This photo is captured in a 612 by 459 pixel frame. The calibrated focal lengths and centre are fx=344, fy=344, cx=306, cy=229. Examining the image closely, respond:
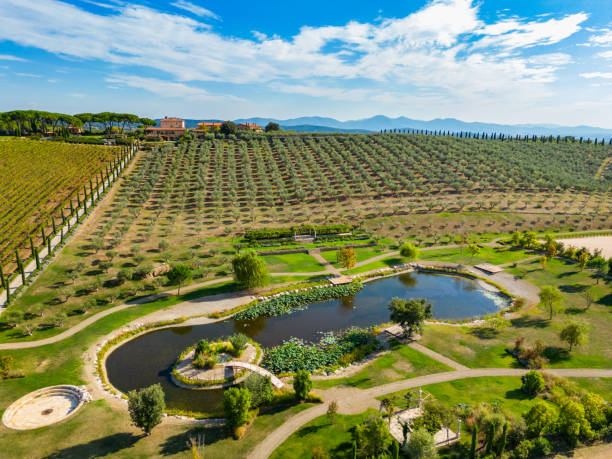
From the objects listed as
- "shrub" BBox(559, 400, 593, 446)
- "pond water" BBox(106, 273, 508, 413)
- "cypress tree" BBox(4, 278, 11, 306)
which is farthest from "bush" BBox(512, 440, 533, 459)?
"cypress tree" BBox(4, 278, 11, 306)

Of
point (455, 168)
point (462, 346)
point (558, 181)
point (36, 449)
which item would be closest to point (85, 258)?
point (36, 449)

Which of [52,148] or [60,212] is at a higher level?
[52,148]

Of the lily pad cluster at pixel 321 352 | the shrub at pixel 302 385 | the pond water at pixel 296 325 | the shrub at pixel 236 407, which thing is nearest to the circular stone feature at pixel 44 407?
the pond water at pixel 296 325

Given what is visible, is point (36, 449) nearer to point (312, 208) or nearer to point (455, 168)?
point (312, 208)

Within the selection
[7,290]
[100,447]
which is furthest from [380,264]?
[7,290]

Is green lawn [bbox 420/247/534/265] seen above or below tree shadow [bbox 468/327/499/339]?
above

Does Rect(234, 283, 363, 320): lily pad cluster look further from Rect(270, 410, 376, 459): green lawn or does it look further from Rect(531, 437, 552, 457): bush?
Rect(531, 437, 552, 457): bush
